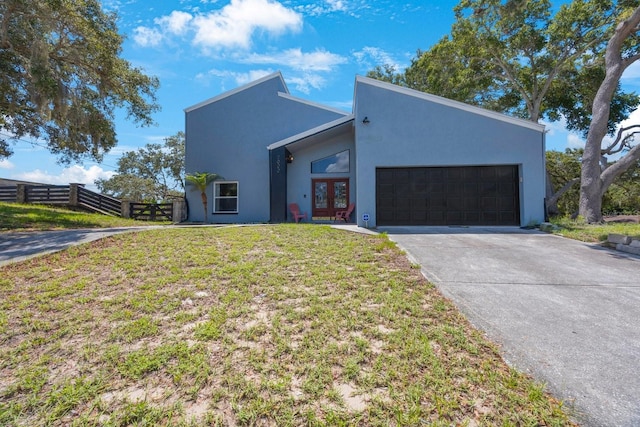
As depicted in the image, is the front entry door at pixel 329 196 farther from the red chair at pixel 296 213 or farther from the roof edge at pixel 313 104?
the roof edge at pixel 313 104

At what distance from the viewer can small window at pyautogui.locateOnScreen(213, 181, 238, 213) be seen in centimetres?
1376

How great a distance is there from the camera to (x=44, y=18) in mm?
8094

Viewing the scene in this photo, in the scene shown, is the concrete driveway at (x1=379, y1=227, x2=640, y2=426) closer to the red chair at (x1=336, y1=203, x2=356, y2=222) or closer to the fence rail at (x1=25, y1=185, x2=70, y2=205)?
the red chair at (x1=336, y1=203, x2=356, y2=222)

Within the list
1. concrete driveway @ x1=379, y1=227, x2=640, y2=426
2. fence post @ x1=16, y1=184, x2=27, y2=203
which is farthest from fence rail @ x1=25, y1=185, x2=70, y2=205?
concrete driveway @ x1=379, y1=227, x2=640, y2=426

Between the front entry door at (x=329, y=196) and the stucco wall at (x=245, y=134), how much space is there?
236cm

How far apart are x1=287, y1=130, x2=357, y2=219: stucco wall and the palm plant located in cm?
370

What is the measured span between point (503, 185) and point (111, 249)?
11351 millimetres

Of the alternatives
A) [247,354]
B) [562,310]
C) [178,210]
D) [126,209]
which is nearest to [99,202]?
[126,209]

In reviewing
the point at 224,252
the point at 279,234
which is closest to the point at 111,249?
the point at 224,252

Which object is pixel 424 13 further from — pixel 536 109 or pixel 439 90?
pixel 536 109

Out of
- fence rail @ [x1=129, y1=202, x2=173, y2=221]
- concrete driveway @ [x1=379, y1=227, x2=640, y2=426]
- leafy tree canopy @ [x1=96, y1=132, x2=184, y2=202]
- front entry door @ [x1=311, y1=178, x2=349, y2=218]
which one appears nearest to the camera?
concrete driveway @ [x1=379, y1=227, x2=640, y2=426]

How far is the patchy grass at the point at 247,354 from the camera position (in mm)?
1684

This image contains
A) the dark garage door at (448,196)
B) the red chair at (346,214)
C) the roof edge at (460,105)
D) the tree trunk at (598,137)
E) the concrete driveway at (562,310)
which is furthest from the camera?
the red chair at (346,214)

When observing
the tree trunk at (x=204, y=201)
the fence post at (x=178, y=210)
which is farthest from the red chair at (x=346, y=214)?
the fence post at (x=178, y=210)
